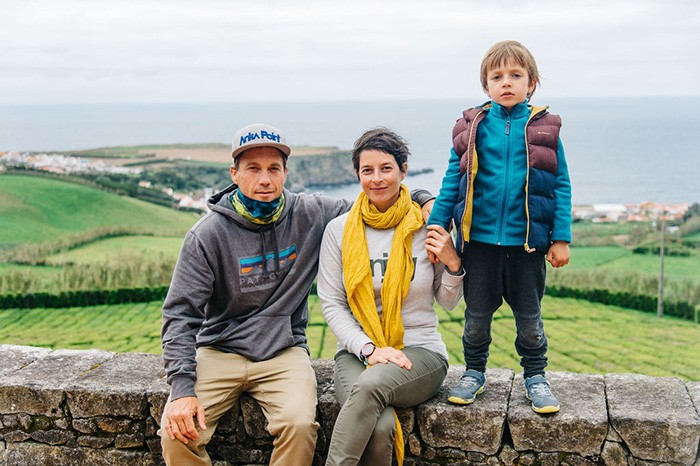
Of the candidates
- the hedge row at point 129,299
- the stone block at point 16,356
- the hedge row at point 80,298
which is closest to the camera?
the stone block at point 16,356

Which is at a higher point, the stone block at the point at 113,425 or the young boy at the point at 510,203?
the young boy at the point at 510,203

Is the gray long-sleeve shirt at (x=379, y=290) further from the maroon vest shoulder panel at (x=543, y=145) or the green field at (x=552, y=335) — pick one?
the green field at (x=552, y=335)

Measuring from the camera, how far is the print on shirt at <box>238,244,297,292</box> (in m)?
4.06

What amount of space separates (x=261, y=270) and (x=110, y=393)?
1311 millimetres

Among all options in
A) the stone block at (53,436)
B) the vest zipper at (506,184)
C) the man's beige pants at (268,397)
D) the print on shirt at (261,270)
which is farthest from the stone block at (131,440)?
the vest zipper at (506,184)

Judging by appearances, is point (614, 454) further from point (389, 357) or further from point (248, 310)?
point (248, 310)

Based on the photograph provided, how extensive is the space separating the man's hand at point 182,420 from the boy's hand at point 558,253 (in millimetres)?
2163

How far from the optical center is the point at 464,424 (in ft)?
12.8

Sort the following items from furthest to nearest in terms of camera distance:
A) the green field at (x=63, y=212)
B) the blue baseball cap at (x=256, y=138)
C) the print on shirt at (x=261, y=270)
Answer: the green field at (x=63, y=212), the print on shirt at (x=261, y=270), the blue baseball cap at (x=256, y=138)

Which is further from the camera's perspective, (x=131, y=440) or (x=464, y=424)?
(x=131, y=440)

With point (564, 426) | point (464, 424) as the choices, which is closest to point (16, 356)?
point (464, 424)

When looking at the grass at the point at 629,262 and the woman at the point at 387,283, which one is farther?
the grass at the point at 629,262

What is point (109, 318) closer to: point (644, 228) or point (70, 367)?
point (70, 367)

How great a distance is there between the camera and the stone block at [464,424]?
3875 millimetres
